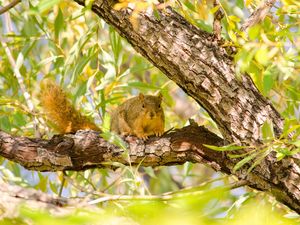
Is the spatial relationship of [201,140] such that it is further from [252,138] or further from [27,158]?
[27,158]

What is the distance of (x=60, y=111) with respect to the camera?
9.77 feet

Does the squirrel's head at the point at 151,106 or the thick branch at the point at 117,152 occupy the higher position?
the squirrel's head at the point at 151,106

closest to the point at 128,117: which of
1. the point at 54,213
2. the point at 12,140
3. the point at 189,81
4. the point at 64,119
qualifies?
the point at 64,119

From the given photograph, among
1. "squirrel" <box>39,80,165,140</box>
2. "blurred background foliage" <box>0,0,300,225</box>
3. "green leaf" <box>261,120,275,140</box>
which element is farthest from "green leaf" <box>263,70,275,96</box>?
"squirrel" <box>39,80,165,140</box>

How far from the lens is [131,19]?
81.9 inches

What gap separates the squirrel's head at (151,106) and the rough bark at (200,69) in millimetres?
1202

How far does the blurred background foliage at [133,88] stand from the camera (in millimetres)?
1253

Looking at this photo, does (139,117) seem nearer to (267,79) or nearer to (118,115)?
(118,115)

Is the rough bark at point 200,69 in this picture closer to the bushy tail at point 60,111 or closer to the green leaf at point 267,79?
the green leaf at point 267,79

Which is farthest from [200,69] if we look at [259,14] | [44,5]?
[44,5]

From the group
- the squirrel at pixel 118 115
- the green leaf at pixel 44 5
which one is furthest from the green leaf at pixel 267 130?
the squirrel at pixel 118 115

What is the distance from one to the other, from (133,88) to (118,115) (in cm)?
38

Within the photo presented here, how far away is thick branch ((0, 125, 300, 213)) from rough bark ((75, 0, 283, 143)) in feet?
0.54

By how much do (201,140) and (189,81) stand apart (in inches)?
10.9
